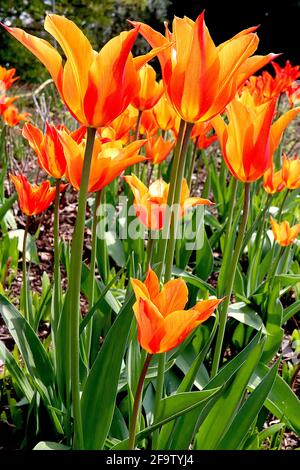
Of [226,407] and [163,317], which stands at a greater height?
[163,317]

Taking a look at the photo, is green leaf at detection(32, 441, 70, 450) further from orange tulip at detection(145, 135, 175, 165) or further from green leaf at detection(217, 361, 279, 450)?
A: orange tulip at detection(145, 135, 175, 165)

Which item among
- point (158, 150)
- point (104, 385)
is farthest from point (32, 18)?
point (104, 385)

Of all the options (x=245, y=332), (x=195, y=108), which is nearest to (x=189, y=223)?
(x=245, y=332)

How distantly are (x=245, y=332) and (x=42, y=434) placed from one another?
903 mm

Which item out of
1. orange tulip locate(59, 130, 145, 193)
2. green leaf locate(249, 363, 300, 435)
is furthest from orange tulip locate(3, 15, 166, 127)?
green leaf locate(249, 363, 300, 435)

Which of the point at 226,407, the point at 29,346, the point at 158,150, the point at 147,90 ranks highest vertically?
the point at 147,90

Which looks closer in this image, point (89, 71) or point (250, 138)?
point (89, 71)

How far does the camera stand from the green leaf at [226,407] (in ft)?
4.29

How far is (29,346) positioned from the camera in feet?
4.89

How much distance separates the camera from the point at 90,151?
37.5 inches

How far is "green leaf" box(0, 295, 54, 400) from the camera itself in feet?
4.85

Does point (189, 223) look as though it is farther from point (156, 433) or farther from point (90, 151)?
point (90, 151)

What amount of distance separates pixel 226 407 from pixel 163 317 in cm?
50

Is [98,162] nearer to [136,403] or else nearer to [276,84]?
A: [136,403]
